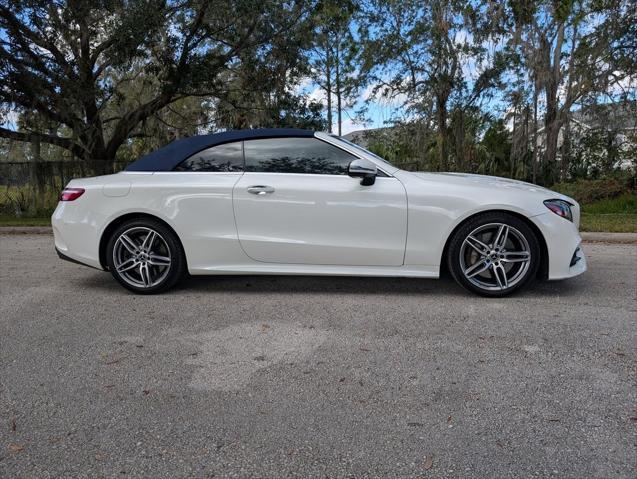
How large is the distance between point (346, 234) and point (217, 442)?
2.62 meters

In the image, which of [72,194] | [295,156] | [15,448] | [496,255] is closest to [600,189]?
[496,255]

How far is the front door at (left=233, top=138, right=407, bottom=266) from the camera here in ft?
15.7

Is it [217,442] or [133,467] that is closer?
[133,467]

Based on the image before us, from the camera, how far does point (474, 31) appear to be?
1474 cm

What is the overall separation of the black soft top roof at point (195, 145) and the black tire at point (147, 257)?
1.87 ft

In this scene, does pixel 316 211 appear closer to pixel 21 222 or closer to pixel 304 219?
pixel 304 219

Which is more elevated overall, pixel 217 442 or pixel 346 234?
pixel 346 234

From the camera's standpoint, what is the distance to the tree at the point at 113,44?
36.2 feet

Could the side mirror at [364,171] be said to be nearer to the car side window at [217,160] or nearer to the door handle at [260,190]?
the door handle at [260,190]

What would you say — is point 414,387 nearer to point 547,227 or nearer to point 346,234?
point 346,234

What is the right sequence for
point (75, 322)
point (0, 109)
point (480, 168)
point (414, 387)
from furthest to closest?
point (480, 168) < point (0, 109) < point (75, 322) < point (414, 387)

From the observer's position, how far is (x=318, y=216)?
4.82m

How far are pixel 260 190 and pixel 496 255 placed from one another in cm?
222

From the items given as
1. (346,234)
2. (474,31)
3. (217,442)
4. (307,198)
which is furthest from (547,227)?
(474,31)
